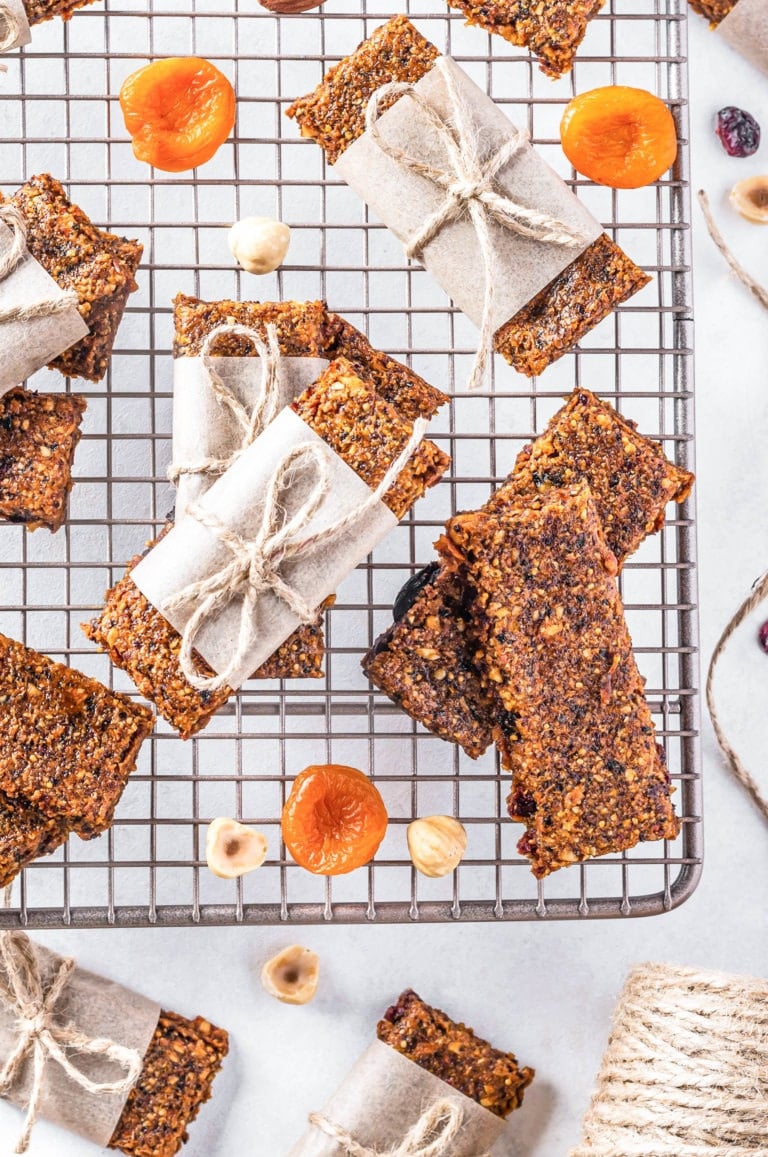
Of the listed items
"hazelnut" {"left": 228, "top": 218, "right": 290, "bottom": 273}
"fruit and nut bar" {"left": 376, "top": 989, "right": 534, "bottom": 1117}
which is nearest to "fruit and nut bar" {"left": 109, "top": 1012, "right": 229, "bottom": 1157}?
"fruit and nut bar" {"left": 376, "top": 989, "right": 534, "bottom": 1117}

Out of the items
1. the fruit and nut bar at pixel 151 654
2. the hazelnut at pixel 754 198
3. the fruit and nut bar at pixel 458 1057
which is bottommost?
the fruit and nut bar at pixel 458 1057

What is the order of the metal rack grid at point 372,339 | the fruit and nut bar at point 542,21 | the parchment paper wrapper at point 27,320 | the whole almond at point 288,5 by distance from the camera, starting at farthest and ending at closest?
the metal rack grid at point 372,339 < the whole almond at point 288,5 < the fruit and nut bar at point 542,21 < the parchment paper wrapper at point 27,320

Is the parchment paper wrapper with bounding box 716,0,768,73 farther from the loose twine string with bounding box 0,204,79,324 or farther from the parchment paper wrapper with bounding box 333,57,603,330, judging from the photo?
the loose twine string with bounding box 0,204,79,324

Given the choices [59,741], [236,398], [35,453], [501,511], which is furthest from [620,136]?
[59,741]

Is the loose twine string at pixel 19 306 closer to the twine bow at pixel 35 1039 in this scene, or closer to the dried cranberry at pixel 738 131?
the twine bow at pixel 35 1039

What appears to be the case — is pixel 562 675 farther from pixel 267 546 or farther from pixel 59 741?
pixel 59 741

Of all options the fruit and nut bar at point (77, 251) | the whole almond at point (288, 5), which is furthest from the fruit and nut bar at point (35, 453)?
the whole almond at point (288, 5)
